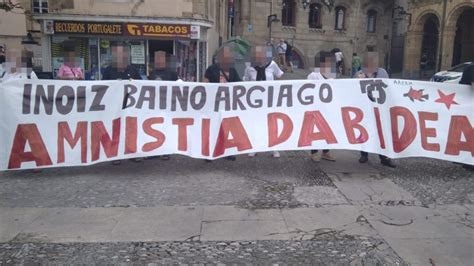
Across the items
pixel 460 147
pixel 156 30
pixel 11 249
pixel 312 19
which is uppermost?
pixel 312 19

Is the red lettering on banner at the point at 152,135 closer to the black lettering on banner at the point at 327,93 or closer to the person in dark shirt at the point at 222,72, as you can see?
the person in dark shirt at the point at 222,72

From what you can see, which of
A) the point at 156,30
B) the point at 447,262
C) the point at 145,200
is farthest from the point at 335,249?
the point at 156,30

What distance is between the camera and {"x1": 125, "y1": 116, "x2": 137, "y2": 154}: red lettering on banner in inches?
259

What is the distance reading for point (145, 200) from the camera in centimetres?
557

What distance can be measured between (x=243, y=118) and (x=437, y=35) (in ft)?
90.9

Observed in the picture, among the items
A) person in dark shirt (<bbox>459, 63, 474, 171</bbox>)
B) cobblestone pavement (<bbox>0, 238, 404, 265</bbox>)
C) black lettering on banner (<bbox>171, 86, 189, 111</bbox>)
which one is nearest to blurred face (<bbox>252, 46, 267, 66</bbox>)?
black lettering on banner (<bbox>171, 86, 189, 111</bbox>)

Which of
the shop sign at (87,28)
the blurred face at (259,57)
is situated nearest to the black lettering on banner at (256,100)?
the blurred face at (259,57)

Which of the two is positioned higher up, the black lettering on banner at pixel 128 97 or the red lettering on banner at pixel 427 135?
the black lettering on banner at pixel 128 97

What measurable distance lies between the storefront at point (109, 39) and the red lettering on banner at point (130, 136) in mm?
9241

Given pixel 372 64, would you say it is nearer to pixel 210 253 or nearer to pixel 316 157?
pixel 316 157

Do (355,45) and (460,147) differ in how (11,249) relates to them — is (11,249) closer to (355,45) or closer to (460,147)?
(460,147)

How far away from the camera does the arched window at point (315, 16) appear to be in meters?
34.3

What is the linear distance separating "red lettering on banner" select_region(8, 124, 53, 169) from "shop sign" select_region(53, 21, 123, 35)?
10.0 metres

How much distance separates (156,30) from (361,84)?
10.6 m
